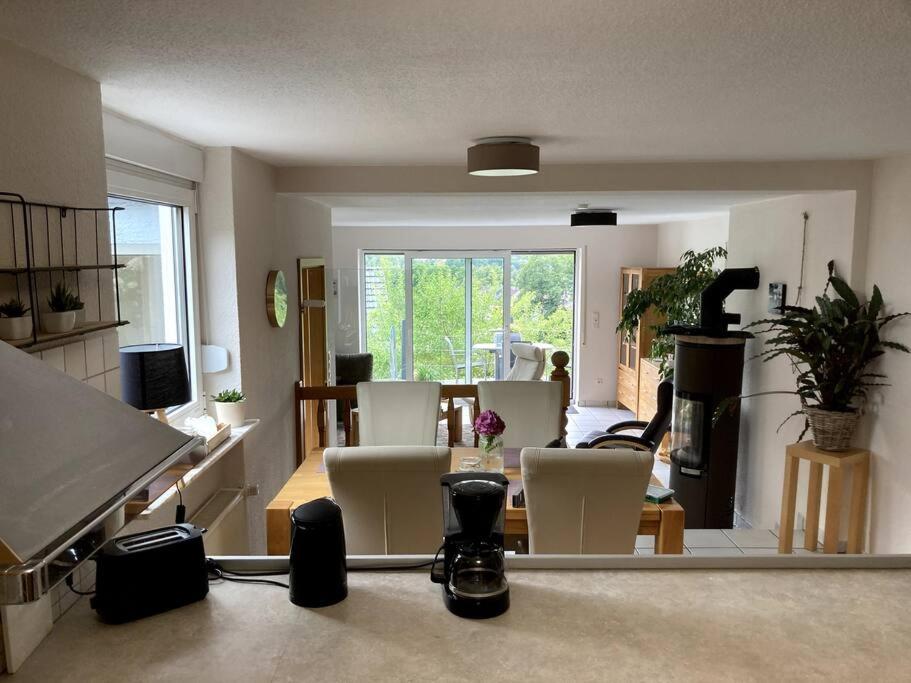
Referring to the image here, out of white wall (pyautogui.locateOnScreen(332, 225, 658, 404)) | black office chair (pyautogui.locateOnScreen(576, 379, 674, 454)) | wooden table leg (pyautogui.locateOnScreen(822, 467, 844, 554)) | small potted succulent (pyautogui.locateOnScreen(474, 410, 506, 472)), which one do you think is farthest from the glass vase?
white wall (pyautogui.locateOnScreen(332, 225, 658, 404))

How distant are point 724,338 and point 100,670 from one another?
402 cm

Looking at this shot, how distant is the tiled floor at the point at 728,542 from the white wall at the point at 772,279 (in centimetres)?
23

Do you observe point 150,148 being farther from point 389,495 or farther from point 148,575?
point 148,575

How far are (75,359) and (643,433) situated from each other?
341 centimetres

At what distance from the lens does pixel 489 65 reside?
5.94ft

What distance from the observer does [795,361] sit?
14.1ft

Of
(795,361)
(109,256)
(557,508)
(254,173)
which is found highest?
(254,173)

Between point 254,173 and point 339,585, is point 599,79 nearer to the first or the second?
point 339,585

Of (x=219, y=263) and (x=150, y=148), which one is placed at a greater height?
(x=150, y=148)

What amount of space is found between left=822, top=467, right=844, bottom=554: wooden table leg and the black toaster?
3.39 m

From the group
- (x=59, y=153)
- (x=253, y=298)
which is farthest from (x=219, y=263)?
(x=59, y=153)

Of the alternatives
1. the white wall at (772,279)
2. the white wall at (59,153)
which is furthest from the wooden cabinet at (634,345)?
the white wall at (59,153)

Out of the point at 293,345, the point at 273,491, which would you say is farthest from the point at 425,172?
the point at 273,491

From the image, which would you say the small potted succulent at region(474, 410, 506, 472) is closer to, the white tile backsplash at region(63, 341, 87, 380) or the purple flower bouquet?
the purple flower bouquet
